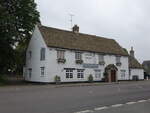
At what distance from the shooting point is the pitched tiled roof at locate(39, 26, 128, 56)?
121 ft

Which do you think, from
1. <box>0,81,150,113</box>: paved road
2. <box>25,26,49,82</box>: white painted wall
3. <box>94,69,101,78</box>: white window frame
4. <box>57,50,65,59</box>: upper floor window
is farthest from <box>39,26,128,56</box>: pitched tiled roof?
<box>0,81,150,113</box>: paved road

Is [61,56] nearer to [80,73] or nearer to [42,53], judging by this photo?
[42,53]

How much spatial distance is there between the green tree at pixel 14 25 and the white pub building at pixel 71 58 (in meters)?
1.92

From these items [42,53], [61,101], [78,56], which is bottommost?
[61,101]

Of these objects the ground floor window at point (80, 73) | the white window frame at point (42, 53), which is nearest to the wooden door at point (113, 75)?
the ground floor window at point (80, 73)

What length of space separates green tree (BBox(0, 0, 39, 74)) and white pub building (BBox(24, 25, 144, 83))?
6.30 ft

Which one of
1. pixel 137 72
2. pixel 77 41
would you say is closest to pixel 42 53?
pixel 77 41

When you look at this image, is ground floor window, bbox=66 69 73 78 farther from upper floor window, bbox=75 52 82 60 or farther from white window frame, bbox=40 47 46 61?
white window frame, bbox=40 47 46 61

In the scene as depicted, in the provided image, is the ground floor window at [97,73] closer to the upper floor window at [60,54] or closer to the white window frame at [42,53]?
the upper floor window at [60,54]

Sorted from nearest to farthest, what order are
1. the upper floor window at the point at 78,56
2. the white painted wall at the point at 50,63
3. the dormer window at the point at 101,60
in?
the white painted wall at the point at 50,63 < the upper floor window at the point at 78,56 < the dormer window at the point at 101,60

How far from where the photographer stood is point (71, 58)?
123ft

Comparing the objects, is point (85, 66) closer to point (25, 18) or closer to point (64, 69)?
point (64, 69)

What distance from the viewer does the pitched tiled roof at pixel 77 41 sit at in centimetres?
3697

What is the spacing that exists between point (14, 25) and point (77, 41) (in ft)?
36.1
